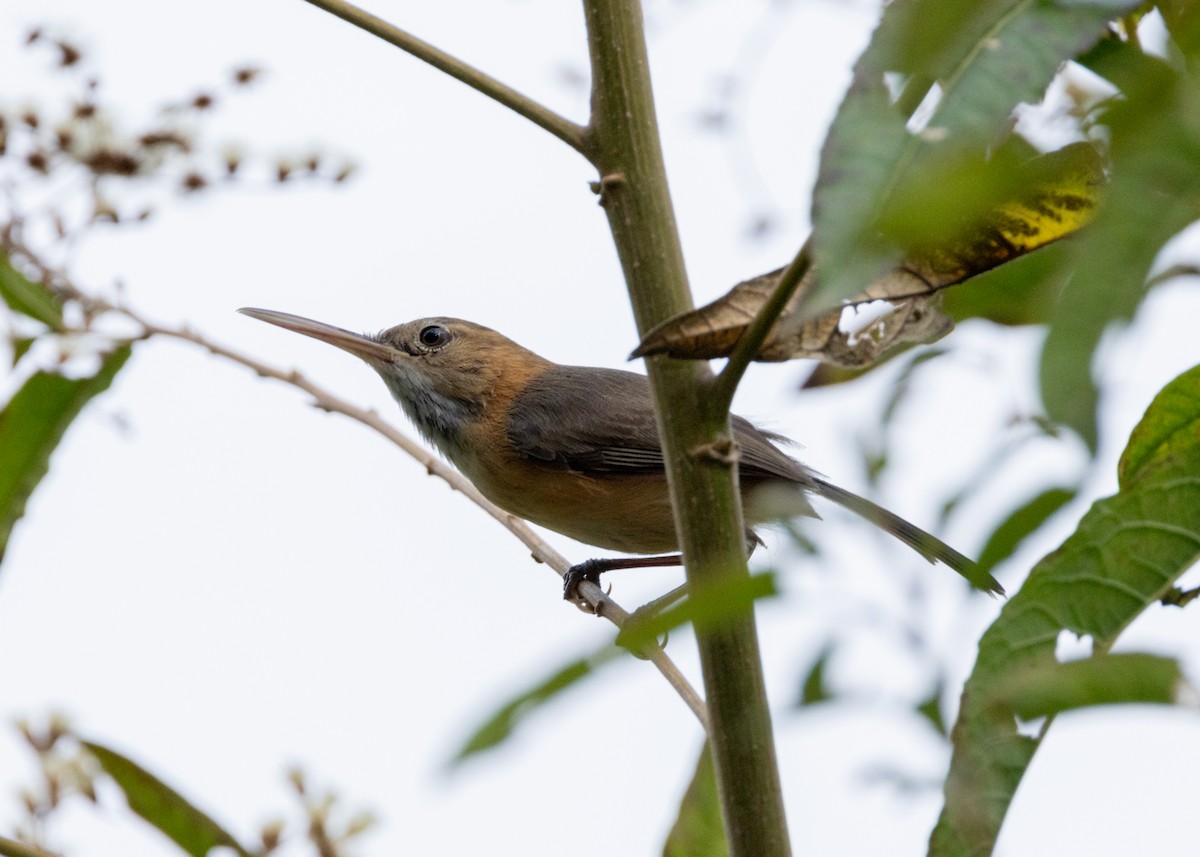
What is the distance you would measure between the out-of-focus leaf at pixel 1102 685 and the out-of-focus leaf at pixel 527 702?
14.2 inches

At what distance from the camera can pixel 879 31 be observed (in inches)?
54.1

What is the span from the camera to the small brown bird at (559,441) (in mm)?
5281

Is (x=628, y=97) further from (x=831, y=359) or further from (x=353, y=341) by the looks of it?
(x=353, y=341)

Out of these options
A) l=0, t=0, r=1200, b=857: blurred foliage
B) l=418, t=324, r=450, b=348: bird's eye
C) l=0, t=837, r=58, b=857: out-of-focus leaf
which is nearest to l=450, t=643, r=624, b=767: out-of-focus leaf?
l=0, t=0, r=1200, b=857: blurred foliage

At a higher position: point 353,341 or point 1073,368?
point 353,341

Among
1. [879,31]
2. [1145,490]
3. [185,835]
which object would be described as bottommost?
[185,835]

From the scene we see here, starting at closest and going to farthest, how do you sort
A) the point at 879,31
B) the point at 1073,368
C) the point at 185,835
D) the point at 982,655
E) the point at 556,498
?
1. the point at 1073,368
2. the point at 879,31
3. the point at 982,655
4. the point at 185,835
5. the point at 556,498

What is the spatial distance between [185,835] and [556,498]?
3253mm

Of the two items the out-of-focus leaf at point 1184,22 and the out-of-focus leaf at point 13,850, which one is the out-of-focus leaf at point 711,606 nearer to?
the out-of-focus leaf at point 1184,22

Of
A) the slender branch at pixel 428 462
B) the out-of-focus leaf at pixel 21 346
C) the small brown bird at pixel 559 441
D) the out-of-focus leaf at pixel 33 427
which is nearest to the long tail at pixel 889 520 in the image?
the small brown bird at pixel 559 441

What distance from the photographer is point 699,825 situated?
2.51 meters

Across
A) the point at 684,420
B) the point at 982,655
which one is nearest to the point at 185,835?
the point at 684,420

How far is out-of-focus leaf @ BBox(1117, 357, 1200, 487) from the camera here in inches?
68.0

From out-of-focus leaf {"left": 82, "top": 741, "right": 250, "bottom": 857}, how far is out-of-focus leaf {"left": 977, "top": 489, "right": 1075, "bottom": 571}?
4.24 ft
